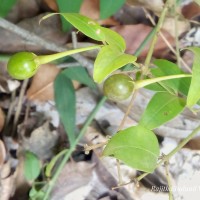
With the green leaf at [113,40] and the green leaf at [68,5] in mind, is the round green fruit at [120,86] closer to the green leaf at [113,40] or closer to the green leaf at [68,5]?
the green leaf at [113,40]

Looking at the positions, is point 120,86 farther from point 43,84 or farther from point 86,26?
point 43,84

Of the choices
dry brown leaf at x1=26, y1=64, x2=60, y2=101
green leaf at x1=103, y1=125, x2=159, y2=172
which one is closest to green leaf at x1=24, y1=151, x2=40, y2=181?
dry brown leaf at x1=26, y1=64, x2=60, y2=101

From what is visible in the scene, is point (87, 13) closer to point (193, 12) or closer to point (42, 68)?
point (42, 68)

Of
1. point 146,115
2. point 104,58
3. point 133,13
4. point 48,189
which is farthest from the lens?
point 133,13

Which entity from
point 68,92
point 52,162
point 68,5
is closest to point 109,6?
point 68,5

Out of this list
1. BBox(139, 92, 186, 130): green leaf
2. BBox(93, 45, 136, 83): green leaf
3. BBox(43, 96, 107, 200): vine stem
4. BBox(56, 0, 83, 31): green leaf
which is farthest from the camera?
BBox(43, 96, 107, 200): vine stem

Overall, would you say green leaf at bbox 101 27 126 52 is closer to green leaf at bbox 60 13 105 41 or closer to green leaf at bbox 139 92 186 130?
green leaf at bbox 60 13 105 41

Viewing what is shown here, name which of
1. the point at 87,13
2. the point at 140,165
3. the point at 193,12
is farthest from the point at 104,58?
the point at 193,12
